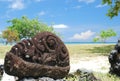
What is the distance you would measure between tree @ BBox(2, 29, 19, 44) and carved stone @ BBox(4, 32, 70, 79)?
218 ft

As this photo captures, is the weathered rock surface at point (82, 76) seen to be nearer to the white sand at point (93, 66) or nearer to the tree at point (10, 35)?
the white sand at point (93, 66)

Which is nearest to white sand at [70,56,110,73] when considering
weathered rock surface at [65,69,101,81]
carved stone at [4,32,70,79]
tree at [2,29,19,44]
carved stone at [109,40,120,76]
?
carved stone at [109,40,120,76]

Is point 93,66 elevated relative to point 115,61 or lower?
lower

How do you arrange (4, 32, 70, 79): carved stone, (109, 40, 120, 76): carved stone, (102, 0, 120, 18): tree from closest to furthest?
(4, 32, 70, 79): carved stone < (109, 40, 120, 76): carved stone < (102, 0, 120, 18): tree

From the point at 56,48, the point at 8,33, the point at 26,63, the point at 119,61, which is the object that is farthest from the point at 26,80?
the point at 8,33

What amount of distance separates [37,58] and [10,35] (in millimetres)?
68657

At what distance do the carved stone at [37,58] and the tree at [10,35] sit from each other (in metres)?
66.5

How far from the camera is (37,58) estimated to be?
1070 centimetres

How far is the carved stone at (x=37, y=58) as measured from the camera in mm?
10516

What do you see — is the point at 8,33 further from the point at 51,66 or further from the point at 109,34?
the point at 51,66

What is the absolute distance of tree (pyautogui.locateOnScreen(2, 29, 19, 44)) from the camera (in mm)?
77562

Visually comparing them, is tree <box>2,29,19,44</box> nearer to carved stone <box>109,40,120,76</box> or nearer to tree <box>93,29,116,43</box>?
tree <box>93,29,116,43</box>

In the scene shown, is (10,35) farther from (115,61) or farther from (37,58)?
(37,58)

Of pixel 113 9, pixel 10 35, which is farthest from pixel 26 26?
pixel 113 9
